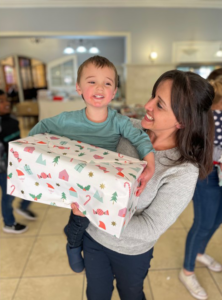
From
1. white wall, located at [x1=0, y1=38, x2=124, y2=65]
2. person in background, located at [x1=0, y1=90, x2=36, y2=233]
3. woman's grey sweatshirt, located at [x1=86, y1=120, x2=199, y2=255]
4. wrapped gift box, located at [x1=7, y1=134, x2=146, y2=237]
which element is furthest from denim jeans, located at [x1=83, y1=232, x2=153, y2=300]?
white wall, located at [x1=0, y1=38, x2=124, y2=65]

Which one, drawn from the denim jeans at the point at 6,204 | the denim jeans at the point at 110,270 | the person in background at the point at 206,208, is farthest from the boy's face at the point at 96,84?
the denim jeans at the point at 6,204

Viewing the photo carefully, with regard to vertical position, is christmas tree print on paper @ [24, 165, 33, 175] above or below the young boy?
below

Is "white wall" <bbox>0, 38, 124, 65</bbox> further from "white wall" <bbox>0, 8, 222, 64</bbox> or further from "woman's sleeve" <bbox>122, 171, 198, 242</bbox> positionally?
"woman's sleeve" <bbox>122, 171, 198, 242</bbox>

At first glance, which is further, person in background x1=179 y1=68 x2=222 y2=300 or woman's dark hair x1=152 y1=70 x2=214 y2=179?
person in background x1=179 y1=68 x2=222 y2=300

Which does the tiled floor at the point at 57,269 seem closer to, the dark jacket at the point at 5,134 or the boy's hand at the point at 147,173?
the dark jacket at the point at 5,134

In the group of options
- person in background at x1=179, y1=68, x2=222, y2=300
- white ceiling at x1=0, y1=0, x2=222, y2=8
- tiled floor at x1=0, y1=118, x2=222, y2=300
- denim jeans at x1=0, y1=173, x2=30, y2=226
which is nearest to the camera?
person in background at x1=179, y1=68, x2=222, y2=300

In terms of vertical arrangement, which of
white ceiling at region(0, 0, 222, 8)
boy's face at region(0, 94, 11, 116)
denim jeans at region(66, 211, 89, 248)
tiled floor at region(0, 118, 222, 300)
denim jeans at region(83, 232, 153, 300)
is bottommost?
tiled floor at region(0, 118, 222, 300)

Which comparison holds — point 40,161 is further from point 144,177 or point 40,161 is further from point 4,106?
point 4,106

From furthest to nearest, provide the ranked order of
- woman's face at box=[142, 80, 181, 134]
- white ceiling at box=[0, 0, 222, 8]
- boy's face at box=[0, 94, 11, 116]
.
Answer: white ceiling at box=[0, 0, 222, 8] < boy's face at box=[0, 94, 11, 116] < woman's face at box=[142, 80, 181, 134]

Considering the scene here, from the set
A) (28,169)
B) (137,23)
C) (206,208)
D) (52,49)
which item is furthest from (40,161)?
(52,49)

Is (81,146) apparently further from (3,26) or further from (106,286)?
(3,26)

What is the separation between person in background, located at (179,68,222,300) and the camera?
1.29 m

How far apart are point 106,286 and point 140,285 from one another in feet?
A: 0.49

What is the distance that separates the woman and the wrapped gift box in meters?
0.09
